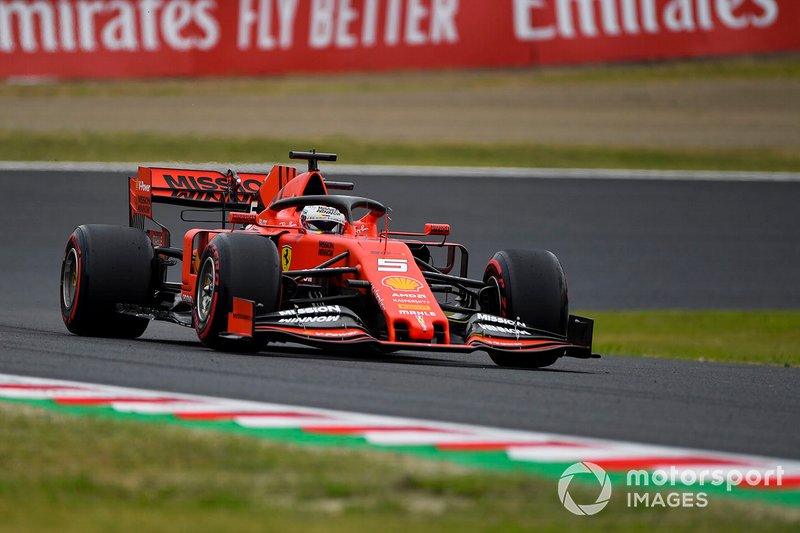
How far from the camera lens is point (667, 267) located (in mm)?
19844

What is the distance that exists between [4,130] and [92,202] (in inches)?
276

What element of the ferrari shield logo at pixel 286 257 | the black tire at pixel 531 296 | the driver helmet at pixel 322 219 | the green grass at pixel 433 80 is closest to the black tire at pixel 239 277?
the ferrari shield logo at pixel 286 257

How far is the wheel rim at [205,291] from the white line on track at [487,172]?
1175cm

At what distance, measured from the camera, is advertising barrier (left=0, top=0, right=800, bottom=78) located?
30094 mm

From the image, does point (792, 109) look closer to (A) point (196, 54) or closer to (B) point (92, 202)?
(A) point (196, 54)

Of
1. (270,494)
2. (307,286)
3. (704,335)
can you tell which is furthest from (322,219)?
(270,494)

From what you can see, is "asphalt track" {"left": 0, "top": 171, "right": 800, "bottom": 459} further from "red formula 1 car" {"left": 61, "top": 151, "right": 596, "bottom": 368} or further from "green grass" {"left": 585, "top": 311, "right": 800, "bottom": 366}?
"green grass" {"left": 585, "top": 311, "right": 800, "bottom": 366}

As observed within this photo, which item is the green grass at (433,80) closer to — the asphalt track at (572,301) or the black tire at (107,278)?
the asphalt track at (572,301)

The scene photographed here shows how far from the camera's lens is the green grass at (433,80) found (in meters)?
32.3

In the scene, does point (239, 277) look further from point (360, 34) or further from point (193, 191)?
point (360, 34)

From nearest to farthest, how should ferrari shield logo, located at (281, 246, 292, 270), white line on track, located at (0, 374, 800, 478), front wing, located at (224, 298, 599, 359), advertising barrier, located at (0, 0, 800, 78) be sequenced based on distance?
white line on track, located at (0, 374, 800, 478) < front wing, located at (224, 298, 599, 359) < ferrari shield logo, located at (281, 246, 292, 270) < advertising barrier, located at (0, 0, 800, 78)

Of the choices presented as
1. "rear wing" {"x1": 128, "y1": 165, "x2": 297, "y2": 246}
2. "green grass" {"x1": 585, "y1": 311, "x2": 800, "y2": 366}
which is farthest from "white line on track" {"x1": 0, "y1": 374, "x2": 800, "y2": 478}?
"green grass" {"x1": 585, "y1": 311, "x2": 800, "y2": 366}

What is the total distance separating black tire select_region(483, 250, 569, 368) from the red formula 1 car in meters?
0.01

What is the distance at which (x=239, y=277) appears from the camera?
424 inches
